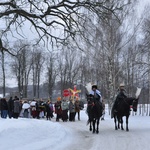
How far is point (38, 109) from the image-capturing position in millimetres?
32312

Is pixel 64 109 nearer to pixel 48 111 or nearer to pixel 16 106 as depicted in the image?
pixel 48 111

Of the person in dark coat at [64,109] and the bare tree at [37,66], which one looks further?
the bare tree at [37,66]

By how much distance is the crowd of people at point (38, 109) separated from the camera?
27622 millimetres

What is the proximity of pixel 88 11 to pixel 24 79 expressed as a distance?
62782 millimetres

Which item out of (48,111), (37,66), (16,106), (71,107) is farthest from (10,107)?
(37,66)

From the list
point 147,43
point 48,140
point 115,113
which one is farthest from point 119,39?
point 48,140

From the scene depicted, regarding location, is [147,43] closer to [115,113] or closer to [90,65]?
[90,65]

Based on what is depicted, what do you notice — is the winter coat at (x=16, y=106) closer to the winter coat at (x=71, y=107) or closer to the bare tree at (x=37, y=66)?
the winter coat at (x=71, y=107)

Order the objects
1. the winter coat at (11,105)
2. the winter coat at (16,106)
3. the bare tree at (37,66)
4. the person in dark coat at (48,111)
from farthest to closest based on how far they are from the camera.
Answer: the bare tree at (37,66) < the person in dark coat at (48,111) < the winter coat at (11,105) < the winter coat at (16,106)

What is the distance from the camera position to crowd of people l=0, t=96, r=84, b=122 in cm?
2762

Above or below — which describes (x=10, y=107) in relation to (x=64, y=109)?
above

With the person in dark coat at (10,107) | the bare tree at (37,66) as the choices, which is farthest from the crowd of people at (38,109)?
the bare tree at (37,66)

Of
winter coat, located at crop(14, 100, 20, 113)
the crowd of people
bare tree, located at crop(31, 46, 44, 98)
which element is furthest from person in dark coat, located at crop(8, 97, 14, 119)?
bare tree, located at crop(31, 46, 44, 98)

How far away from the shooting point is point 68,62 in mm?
79000
